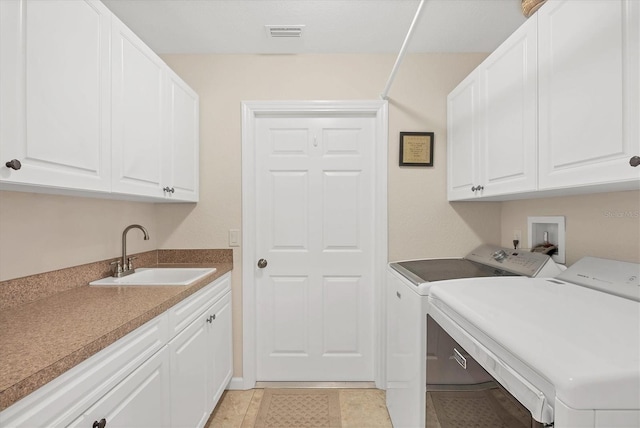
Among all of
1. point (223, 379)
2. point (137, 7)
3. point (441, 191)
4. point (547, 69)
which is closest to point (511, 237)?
point (441, 191)

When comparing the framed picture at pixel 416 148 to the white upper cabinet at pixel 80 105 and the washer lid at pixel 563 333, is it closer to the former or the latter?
the washer lid at pixel 563 333

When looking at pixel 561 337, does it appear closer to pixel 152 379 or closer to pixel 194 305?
pixel 152 379

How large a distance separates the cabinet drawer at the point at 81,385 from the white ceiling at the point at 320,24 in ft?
5.63

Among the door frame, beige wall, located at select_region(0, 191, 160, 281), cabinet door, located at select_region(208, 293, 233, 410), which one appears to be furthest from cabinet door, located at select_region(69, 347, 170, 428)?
the door frame

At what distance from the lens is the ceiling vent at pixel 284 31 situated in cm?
187

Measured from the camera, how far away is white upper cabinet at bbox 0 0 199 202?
888 millimetres

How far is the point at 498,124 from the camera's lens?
5.07ft

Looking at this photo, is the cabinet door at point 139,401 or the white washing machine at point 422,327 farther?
the white washing machine at point 422,327

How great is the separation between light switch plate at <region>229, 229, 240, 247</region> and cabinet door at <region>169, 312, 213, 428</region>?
60 centimetres

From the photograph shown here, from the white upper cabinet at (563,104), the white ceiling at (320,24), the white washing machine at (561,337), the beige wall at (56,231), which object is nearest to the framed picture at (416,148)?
the white upper cabinet at (563,104)

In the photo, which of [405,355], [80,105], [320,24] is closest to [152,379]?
[80,105]

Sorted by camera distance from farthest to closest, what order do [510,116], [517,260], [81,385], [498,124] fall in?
[517,260] < [498,124] < [510,116] < [81,385]

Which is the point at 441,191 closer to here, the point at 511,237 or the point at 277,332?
the point at 511,237

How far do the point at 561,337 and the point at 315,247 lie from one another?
1646mm
